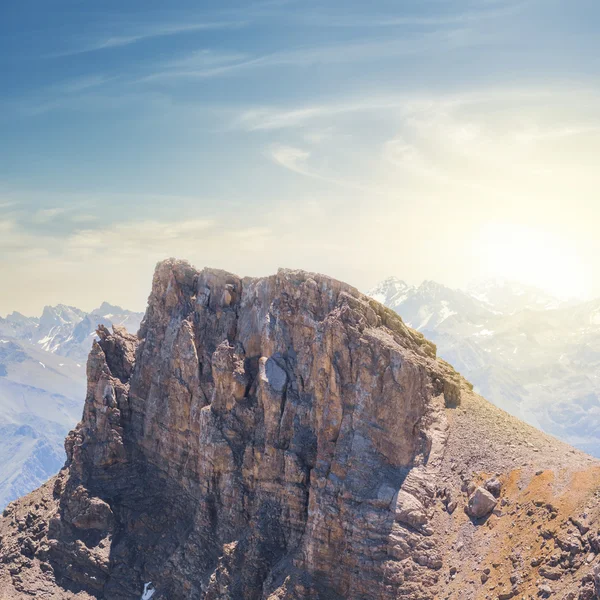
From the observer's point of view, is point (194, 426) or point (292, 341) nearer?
point (292, 341)

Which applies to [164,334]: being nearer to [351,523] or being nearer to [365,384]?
[365,384]

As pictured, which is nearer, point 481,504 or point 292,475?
point 481,504

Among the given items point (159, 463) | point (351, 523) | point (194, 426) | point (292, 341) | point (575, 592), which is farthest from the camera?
point (159, 463)

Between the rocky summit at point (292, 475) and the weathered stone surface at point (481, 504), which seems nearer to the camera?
the rocky summit at point (292, 475)

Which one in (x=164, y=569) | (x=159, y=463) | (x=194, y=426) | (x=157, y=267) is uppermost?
(x=157, y=267)

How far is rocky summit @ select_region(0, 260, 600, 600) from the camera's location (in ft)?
309

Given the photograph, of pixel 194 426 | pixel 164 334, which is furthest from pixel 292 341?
pixel 164 334

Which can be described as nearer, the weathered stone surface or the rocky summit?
the rocky summit

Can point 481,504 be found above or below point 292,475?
above

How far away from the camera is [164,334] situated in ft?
489

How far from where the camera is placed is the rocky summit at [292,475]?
94.2 meters

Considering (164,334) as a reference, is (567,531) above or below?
below

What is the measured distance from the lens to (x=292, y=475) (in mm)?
110875

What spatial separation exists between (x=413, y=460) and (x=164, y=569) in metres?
55.6
